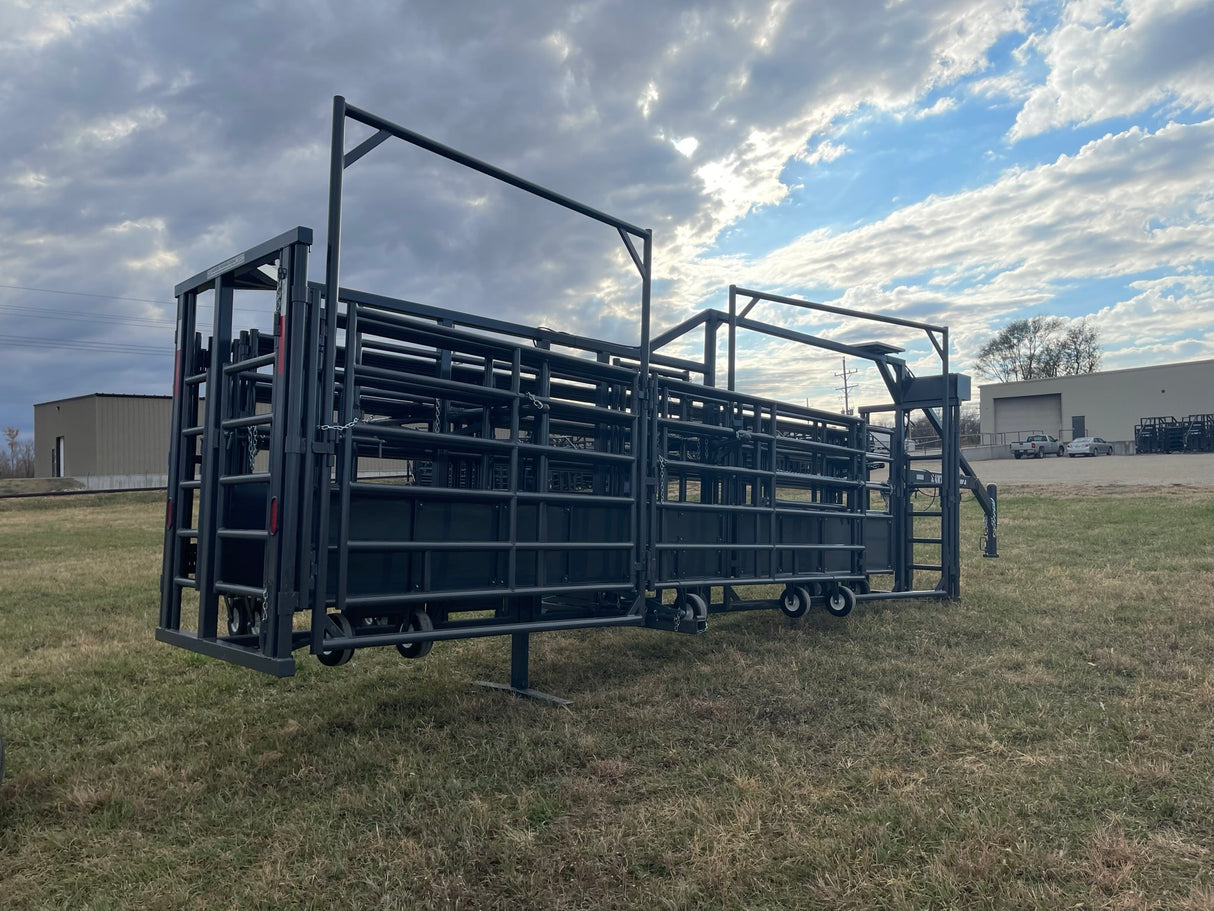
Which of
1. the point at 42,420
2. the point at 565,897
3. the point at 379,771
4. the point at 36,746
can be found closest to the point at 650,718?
the point at 379,771

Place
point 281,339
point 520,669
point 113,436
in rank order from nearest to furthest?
point 281,339
point 520,669
point 113,436

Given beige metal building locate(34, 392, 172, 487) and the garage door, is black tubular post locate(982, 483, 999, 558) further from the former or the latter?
the garage door

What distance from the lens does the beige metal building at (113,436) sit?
3750 cm

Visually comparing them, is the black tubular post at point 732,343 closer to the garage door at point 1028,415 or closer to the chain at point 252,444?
the chain at point 252,444

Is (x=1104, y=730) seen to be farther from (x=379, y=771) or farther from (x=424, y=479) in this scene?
(x=424, y=479)

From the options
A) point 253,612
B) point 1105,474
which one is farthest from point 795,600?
point 1105,474

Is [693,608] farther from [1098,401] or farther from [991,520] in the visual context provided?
[1098,401]

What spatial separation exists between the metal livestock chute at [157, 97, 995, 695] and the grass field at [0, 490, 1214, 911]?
1.81ft

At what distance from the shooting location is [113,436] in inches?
1490

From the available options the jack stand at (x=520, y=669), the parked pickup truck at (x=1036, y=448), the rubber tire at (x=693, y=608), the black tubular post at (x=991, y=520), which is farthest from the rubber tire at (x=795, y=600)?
the parked pickup truck at (x=1036, y=448)

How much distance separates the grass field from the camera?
9.58 ft

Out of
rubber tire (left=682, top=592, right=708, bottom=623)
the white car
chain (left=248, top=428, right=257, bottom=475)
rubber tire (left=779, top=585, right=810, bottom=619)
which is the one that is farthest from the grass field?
the white car

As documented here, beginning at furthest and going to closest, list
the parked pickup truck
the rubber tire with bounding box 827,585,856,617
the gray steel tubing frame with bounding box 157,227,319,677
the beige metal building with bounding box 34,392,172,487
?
the parked pickup truck < the beige metal building with bounding box 34,392,172,487 < the rubber tire with bounding box 827,585,856,617 < the gray steel tubing frame with bounding box 157,227,319,677

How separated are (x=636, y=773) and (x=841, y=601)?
3823 mm
